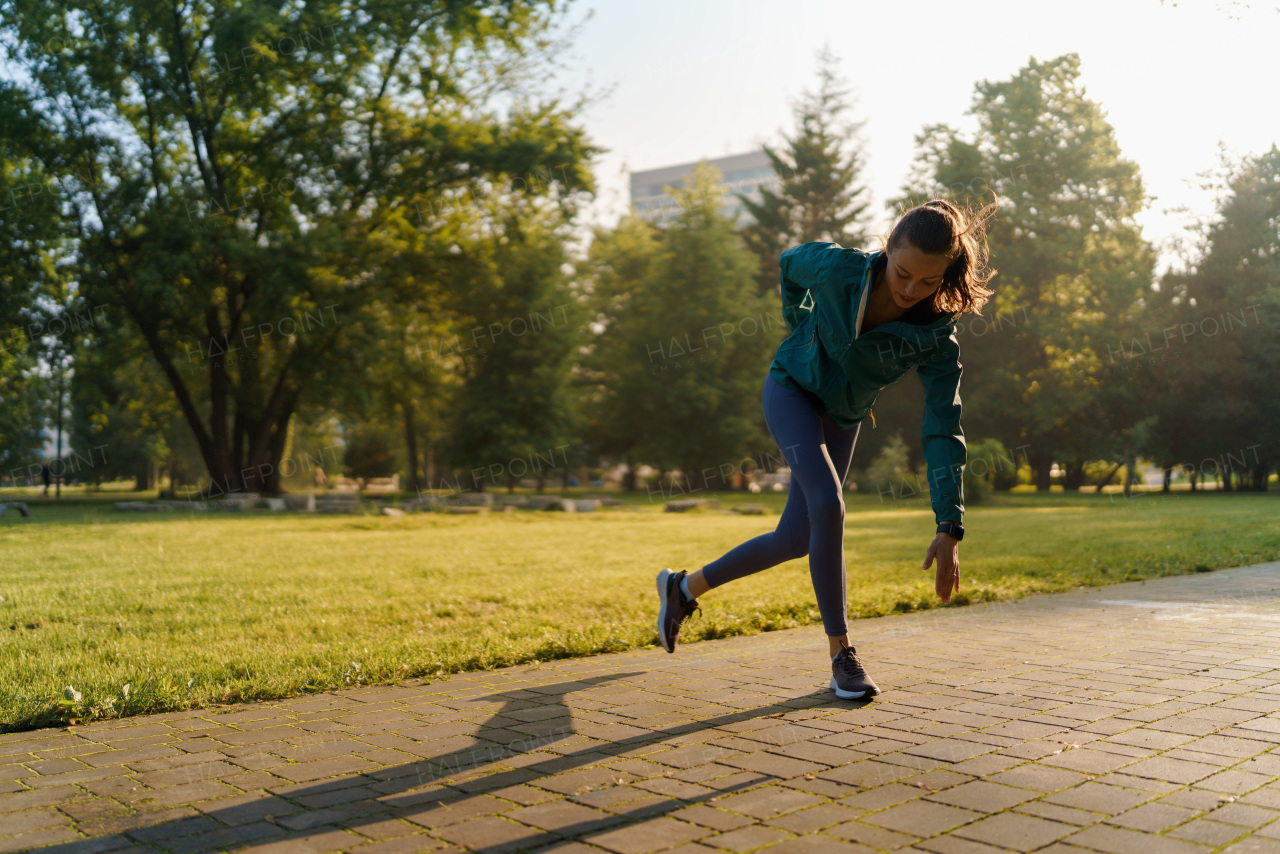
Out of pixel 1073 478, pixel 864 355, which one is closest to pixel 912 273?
pixel 864 355

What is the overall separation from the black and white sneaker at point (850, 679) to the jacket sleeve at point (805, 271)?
139cm

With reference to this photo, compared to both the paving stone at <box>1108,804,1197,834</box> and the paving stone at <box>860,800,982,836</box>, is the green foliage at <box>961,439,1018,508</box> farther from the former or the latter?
the paving stone at <box>860,800,982,836</box>


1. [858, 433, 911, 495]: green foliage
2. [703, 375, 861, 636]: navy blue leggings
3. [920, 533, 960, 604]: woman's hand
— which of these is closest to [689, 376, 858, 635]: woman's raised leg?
[703, 375, 861, 636]: navy blue leggings

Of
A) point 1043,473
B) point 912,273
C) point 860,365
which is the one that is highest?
point 912,273

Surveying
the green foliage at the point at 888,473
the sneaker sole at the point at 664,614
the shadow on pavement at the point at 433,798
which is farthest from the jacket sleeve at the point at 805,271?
the green foliage at the point at 888,473

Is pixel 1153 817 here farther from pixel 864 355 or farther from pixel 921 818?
pixel 864 355

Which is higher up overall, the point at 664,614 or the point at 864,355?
the point at 864,355

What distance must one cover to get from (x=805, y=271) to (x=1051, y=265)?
3719 centimetres

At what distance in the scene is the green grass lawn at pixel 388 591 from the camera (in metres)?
4.77

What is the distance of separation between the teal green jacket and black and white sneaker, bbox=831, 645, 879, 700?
697 mm

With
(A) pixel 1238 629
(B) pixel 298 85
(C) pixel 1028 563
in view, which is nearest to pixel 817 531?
(A) pixel 1238 629

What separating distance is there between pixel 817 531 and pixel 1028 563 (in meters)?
6.60

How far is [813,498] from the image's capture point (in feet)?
13.3

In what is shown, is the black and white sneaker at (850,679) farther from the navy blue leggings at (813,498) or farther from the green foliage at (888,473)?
the green foliage at (888,473)
